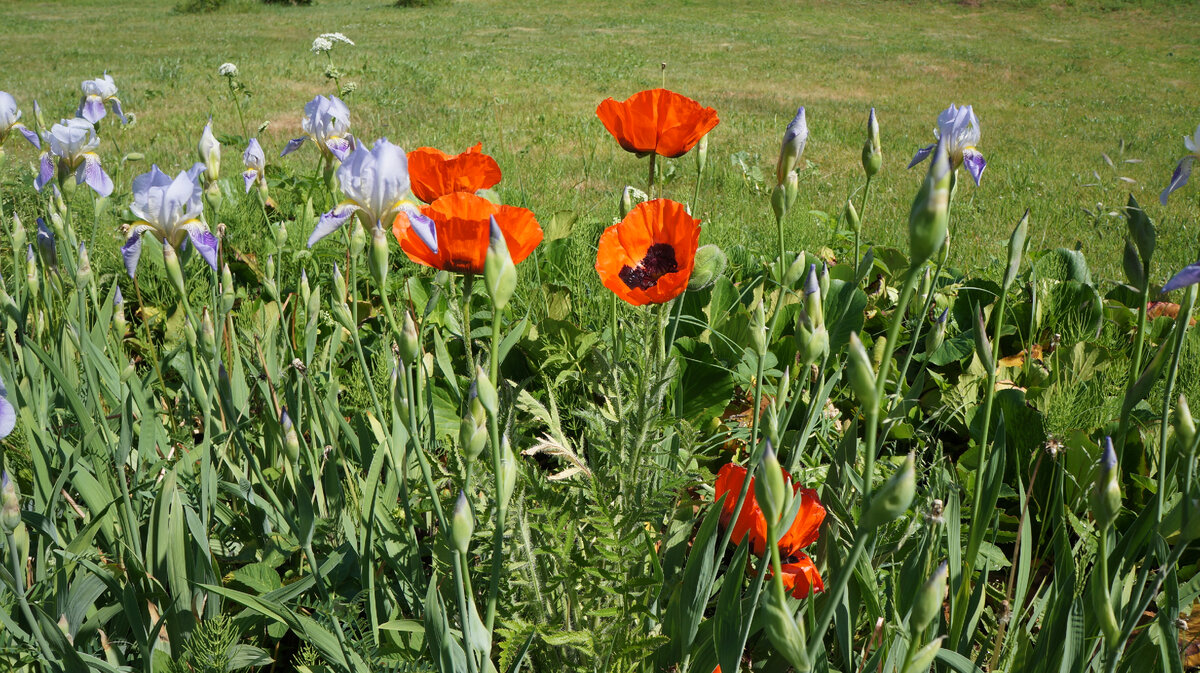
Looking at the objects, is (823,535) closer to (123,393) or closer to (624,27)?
(123,393)

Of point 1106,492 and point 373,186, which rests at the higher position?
point 373,186

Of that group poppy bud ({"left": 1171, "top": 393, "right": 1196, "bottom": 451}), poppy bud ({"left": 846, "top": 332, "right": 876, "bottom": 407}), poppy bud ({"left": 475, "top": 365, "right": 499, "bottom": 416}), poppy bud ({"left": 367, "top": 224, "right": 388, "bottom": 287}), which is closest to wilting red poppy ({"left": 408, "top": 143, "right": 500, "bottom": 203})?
poppy bud ({"left": 367, "top": 224, "right": 388, "bottom": 287})

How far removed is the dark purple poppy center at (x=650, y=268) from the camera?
1218mm

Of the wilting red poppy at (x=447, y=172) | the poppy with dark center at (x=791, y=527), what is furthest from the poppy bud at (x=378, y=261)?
the poppy with dark center at (x=791, y=527)

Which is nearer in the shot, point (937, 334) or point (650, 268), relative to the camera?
point (937, 334)

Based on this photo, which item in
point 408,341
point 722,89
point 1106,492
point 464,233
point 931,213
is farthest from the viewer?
point 722,89

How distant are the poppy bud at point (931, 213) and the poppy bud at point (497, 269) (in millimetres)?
338

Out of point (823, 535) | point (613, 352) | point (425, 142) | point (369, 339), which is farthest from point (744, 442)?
point (425, 142)

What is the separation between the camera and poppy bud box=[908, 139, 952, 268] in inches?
20.3

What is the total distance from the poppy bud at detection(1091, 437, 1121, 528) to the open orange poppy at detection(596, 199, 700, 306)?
58cm

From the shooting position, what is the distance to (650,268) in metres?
1.23

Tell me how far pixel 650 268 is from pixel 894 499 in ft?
2.41

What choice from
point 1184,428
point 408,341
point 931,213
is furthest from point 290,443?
point 1184,428

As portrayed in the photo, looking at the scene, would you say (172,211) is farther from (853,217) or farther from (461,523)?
(853,217)
